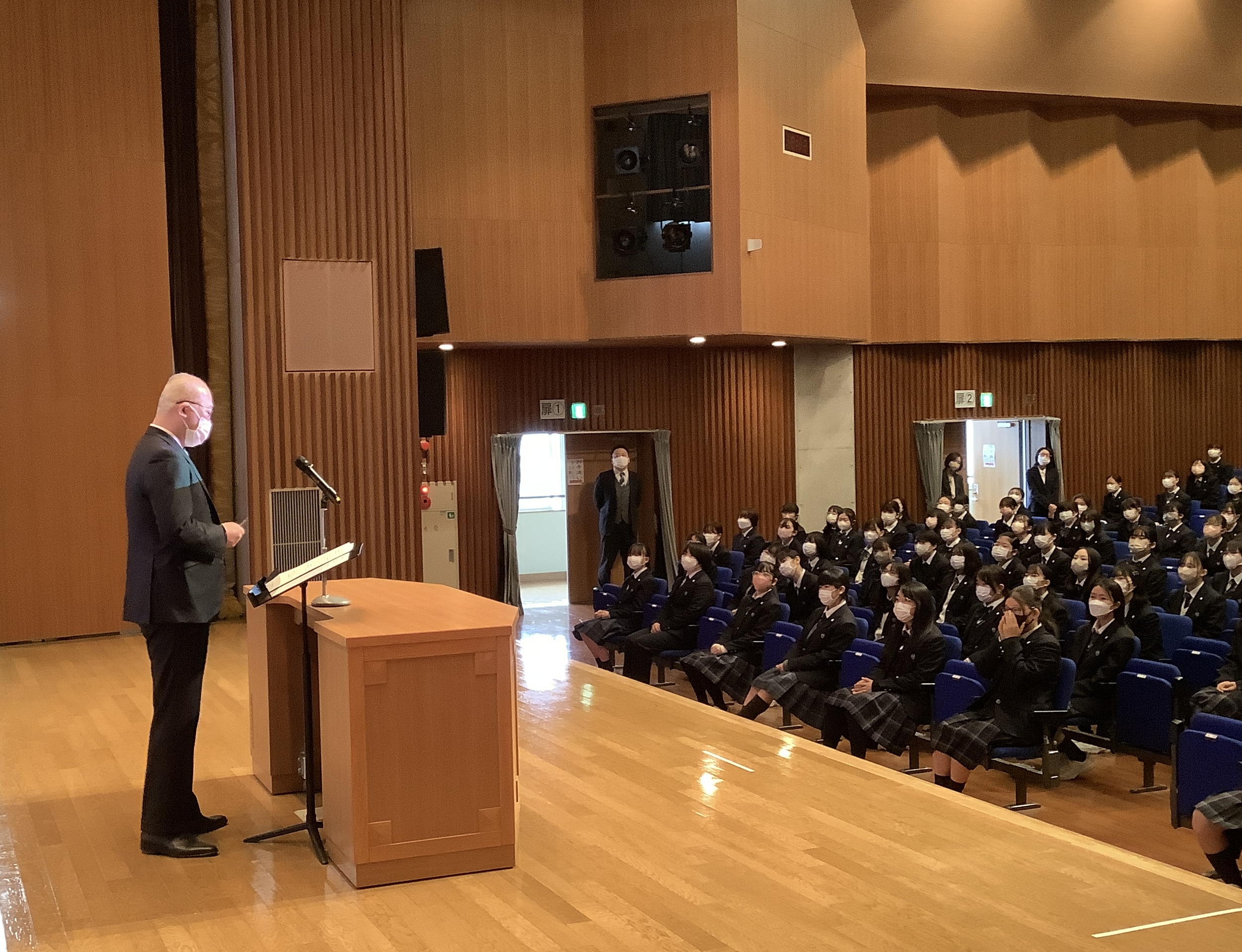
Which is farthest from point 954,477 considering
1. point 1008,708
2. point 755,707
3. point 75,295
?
point 75,295

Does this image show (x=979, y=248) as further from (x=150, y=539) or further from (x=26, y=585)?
(x=150, y=539)

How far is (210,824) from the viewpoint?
14.4 ft

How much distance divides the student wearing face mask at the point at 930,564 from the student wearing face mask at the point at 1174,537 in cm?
226

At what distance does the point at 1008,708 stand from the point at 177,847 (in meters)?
4.15

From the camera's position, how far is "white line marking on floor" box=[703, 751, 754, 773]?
5.39 meters

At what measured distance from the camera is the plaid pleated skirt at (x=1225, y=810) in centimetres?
488

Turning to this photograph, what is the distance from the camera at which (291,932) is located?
362cm

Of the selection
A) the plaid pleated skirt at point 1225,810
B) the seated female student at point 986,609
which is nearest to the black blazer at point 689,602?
the seated female student at point 986,609

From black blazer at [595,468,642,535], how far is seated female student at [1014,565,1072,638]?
613 centimetres

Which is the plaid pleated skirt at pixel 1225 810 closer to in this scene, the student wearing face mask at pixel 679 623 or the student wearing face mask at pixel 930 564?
the student wearing face mask at pixel 679 623

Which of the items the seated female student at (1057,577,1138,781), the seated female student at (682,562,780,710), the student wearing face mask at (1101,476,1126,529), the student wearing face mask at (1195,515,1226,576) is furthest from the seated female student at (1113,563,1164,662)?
the student wearing face mask at (1101,476,1126,529)

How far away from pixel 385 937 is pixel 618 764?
2.07m

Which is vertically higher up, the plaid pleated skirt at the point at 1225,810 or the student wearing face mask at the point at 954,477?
the student wearing face mask at the point at 954,477

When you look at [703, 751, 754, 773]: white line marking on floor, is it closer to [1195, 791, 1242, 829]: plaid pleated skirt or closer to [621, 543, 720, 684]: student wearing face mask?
[1195, 791, 1242, 829]: plaid pleated skirt
